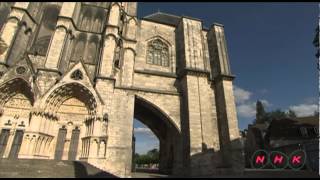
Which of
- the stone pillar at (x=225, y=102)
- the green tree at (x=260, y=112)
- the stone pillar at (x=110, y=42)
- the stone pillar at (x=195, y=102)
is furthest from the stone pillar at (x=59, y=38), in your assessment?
the green tree at (x=260, y=112)

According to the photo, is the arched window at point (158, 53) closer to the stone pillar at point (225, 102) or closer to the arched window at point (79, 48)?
→ the stone pillar at point (225, 102)

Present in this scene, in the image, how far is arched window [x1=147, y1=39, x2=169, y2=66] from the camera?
16.6 metres

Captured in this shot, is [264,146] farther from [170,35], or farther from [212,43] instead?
[170,35]

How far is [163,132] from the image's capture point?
18281mm

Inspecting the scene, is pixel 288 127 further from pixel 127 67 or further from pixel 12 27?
pixel 12 27

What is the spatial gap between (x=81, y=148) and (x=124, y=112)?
3094mm

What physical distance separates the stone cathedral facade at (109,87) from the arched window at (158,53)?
0.08 meters

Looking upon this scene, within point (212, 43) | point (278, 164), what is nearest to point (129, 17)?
point (212, 43)

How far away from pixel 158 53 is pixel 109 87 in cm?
590

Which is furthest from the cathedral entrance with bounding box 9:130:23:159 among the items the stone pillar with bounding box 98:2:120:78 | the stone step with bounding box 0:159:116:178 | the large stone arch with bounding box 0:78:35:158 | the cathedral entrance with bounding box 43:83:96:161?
the stone pillar with bounding box 98:2:120:78

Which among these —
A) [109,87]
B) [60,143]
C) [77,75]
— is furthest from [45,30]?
[60,143]

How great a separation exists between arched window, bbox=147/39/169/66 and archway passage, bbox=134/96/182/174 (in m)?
3.64

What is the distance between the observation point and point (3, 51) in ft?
41.1

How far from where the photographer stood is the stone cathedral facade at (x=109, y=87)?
1162 cm
